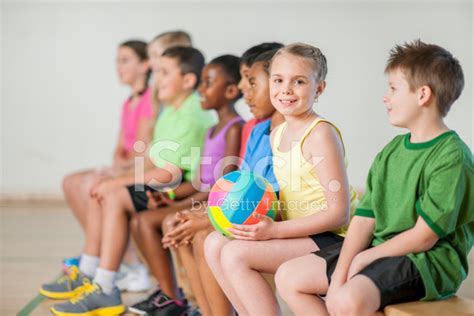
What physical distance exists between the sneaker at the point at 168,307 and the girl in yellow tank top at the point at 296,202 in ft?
2.20

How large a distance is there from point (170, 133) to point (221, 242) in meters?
1.09

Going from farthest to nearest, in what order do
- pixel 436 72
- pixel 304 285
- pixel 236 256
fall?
pixel 236 256, pixel 304 285, pixel 436 72

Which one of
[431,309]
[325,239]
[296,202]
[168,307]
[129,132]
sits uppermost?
[129,132]

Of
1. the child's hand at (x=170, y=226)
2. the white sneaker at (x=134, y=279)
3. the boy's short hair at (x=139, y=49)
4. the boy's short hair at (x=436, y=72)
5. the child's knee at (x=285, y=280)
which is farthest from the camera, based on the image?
the boy's short hair at (x=139, y=49)

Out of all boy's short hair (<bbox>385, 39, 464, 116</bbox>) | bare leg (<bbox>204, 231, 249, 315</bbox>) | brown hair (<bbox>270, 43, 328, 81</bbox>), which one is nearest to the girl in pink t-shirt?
bare leg (<bbox>204, 231, 249, 315</bbox>)

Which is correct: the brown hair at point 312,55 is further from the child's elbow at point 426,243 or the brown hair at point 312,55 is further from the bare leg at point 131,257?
the bare leg at point 131,257

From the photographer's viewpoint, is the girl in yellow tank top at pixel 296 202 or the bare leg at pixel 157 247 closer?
the girl in yellow tank top at pixel 296 202

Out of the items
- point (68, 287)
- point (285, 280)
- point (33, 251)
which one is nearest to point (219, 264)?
point (285, 280)

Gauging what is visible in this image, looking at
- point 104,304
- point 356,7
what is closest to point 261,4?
point 356,7

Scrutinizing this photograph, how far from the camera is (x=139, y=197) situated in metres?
2.98

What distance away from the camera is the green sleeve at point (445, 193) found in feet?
5.53

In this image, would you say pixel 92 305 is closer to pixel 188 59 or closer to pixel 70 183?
pixel 70 183

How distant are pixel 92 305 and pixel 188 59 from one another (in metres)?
1.21

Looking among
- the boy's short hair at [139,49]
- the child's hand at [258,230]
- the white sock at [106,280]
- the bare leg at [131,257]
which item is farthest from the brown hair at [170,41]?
the child's hand at [258,230]
